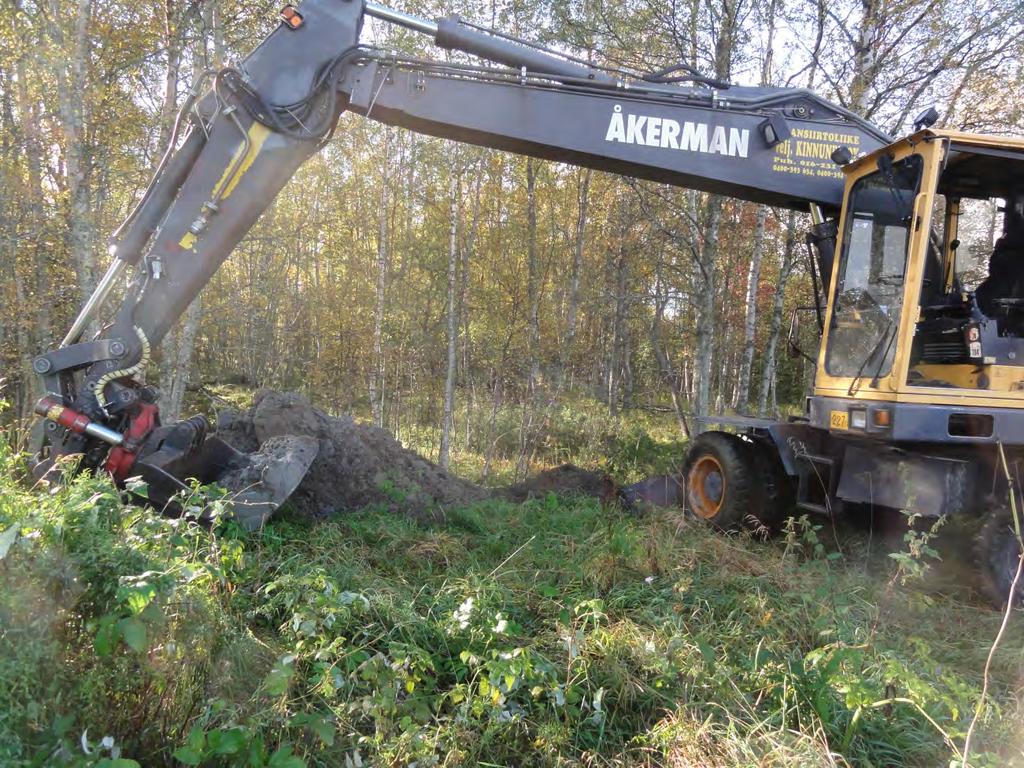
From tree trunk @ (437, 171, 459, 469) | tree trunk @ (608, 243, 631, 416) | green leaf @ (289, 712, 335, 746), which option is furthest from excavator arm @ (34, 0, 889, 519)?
tree trunk @ (608, 243, 631, 416)

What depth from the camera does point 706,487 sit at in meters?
5.95

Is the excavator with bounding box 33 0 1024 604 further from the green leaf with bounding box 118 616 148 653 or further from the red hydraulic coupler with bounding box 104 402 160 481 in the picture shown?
the green leaf with bounding box 118 616 148 653

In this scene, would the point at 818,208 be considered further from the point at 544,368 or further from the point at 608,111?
the point at 544,368

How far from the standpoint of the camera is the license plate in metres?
4.46

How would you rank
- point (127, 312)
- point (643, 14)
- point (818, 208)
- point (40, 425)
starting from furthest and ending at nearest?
point (643, 14) → point (818, 208) → point (127, 312) → point (40, 425)

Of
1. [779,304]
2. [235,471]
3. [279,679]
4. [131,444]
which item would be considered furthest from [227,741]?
[779,304]

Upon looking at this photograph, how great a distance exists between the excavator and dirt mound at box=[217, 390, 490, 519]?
2.89 feet

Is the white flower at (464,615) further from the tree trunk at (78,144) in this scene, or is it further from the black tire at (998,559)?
the tree trunk at (78,144)

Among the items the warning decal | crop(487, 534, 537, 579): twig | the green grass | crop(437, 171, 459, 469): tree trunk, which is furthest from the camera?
crop(437, 171, 459, 469): tree trunk

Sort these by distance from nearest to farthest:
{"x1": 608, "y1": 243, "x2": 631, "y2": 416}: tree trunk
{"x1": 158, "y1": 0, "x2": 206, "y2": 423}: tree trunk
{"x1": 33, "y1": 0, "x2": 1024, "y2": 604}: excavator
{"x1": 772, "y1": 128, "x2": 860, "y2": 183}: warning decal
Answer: {"x1": 33, "y1": 0, "x2": 1024, "y2": 604}: excavator → {"x1": 772, "y1": 128, "x2": 860, "y2": 183}: warning decal → {"x1": 158, "y1": 0, "x2": 206, "y2": 423}: tree trunk → {"x1": 608, "y1": 243, "x2": 631, "y2": 416}: tree trunk

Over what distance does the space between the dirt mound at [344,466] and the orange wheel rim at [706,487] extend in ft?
6.55

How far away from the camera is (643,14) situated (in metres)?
9.61

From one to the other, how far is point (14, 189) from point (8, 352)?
3.59 metres

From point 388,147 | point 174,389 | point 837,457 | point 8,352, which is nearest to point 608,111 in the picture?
point 837,457
